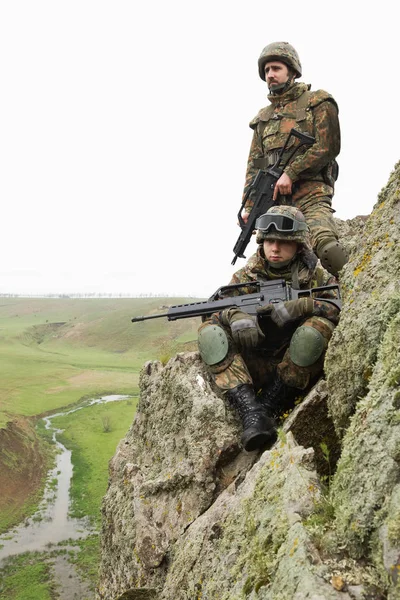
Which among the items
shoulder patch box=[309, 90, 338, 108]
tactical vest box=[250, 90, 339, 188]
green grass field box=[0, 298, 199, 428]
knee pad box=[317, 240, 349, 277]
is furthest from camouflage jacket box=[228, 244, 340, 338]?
green grass field box=[0, 298, 199, 428]

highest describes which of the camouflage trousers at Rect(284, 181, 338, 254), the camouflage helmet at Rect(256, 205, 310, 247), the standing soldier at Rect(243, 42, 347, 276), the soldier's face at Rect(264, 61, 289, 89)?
the soldier's face at Rect(264, 61, 289, 89)

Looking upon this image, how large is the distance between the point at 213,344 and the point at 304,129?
5851mm

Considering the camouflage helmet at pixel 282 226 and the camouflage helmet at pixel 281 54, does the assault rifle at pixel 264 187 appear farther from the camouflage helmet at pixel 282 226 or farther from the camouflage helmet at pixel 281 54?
the camouflage helmet at pixel 282 226

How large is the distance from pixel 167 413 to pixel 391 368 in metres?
5.58

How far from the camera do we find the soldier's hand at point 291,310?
289 inches

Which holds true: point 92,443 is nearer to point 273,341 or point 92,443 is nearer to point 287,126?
point 287,126

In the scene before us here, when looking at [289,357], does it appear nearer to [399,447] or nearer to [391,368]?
[391,368]

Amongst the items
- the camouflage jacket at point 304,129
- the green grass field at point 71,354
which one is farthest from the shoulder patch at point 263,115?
the green grass field at point 71,354

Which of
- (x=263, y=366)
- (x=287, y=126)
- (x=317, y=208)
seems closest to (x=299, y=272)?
(x=263, y=366)

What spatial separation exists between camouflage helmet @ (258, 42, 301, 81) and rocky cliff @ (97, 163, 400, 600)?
6.01 meters

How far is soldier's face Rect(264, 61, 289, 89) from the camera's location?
35.2 feet

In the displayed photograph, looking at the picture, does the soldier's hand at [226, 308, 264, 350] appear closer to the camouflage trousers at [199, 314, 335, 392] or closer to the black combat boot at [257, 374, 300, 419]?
the camouflage trousers at [199, 314, 335, 392]

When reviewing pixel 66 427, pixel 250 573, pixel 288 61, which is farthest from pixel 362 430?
pixel 66 427

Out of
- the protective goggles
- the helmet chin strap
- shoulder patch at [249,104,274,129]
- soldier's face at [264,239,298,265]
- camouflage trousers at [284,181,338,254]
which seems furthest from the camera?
shoulder patch at [249,104,274,129]
